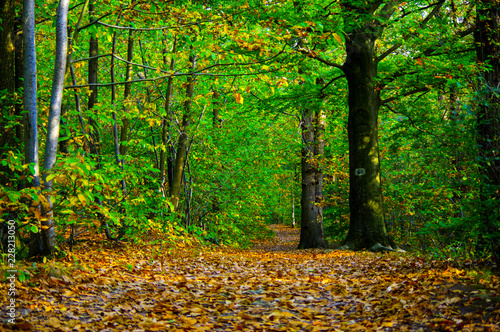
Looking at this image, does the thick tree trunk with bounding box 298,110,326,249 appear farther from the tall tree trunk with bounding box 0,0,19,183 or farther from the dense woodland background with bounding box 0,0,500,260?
the tall tree trunk with bounding box 0,0,19,183

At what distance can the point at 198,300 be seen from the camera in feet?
16.9

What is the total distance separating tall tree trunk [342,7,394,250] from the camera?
10.0m

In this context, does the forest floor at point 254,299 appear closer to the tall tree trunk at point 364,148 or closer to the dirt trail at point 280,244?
the tall tree trunk at point 364,148

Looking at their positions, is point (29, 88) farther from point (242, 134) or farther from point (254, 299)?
point (242, 134)

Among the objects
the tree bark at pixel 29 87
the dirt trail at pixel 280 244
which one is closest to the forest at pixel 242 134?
the tree bark at pixel 29 87

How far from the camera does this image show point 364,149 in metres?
10.2

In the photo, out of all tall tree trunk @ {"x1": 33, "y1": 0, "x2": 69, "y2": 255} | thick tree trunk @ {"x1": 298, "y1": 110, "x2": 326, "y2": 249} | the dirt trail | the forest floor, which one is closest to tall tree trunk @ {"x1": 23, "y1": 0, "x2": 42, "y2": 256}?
tall tree trunk @ {"x1": 33, "y1": 0, "x2": 69, "y2": 255}

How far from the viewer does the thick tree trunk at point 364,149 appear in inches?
395

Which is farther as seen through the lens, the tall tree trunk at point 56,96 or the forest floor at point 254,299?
the tall tree trunk at point 56,96

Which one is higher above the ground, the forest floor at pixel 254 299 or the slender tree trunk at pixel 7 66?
the slender tree trunk at pixel 7 66

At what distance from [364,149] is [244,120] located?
7289mm

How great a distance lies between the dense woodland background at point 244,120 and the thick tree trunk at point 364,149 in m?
0.04

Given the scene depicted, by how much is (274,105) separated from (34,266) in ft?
29.1

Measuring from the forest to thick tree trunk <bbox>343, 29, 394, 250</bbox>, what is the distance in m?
0.04
